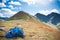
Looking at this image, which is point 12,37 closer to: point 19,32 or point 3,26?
point 19,32

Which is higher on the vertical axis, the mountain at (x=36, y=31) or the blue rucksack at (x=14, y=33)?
the mountain at (x=36, y=31)

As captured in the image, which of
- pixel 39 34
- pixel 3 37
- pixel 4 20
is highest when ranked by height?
pixel 4 20

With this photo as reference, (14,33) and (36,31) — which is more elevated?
(36,31)

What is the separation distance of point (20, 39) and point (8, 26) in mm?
1800

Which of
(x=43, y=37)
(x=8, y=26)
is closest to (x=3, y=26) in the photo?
(x=8, y=26)

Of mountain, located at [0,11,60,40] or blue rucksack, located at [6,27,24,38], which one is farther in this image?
mountain, located at [0,11,60,40]

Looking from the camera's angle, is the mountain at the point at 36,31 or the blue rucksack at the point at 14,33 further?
the mountain at the point at 36,31

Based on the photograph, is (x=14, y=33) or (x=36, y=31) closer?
(x=14, y=33)

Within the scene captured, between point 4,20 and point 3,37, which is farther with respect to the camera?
point 4,20

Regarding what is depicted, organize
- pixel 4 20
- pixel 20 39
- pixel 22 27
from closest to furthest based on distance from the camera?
pixel 20 39, pixel 22 27, pixel 4 20

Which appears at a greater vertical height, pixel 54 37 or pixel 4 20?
pixel 4 20

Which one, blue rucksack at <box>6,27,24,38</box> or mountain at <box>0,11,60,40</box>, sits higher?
mountain at <box>0,11,60,40</box>

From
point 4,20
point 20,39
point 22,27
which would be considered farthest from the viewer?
point 4,20

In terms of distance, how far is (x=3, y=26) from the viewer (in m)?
13.8
